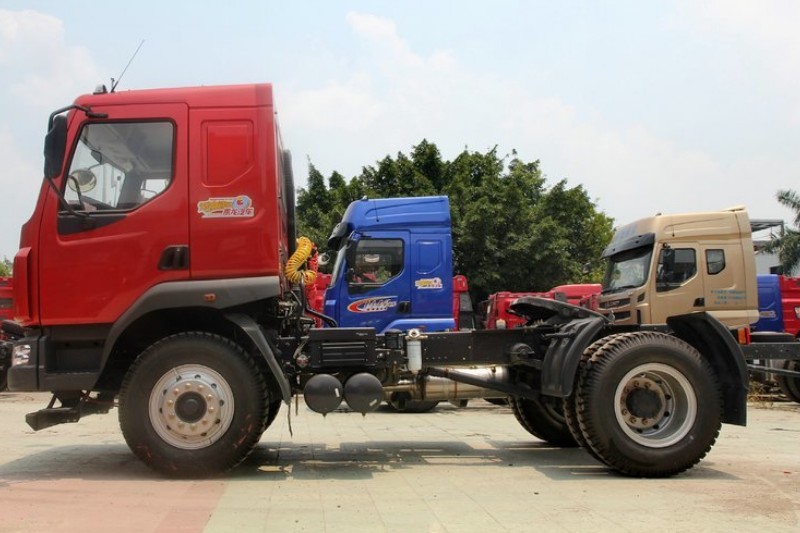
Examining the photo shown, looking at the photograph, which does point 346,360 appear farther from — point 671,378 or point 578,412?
point 671,378

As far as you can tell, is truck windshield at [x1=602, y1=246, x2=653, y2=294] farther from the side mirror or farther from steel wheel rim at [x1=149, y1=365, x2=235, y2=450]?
the side mirror

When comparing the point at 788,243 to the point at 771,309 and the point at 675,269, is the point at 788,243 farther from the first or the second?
the point at 675,269

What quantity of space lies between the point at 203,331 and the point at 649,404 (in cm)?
405

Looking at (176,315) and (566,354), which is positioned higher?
(176,315)

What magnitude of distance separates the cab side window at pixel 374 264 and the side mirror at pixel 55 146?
505 cm

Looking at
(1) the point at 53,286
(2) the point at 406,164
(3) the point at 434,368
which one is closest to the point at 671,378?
(3) the point at 434,368

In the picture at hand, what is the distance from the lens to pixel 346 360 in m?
6.64

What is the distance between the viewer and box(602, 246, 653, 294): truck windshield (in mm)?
11789

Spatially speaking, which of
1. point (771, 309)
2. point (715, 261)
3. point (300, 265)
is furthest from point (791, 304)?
point (300, 265)

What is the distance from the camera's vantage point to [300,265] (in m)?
7.19

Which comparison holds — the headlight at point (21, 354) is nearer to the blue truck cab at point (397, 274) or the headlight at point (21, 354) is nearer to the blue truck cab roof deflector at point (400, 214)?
the blue truck cab at point (397, 274)

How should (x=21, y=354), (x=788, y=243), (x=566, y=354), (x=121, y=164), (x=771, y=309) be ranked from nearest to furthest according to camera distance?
(x=21, y=354) < (x=121, y=164) < (x=566, y=354) < (x=771, y=309) < (x=788, y=243)

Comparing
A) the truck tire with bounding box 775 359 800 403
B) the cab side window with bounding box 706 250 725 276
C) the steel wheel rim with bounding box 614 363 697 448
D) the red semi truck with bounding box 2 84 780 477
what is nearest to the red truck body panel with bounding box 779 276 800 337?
the truck tire with bounding box 775 359 800 403

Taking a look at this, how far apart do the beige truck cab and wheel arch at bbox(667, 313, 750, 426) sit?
14.6ft
